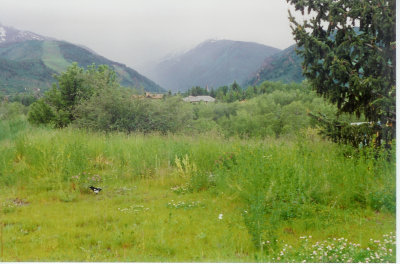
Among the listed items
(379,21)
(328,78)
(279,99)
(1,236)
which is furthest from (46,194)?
(279,99)

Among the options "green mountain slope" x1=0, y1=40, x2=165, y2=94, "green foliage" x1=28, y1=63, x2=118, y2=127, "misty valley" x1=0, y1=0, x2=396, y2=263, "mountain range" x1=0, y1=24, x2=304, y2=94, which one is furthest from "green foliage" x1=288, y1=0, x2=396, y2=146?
"green foliage" x1=28, y1=63, x2=118, y2=127

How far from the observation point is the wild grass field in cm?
349

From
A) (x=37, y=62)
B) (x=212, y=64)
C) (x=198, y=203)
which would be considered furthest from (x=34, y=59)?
(x=198, y=203)

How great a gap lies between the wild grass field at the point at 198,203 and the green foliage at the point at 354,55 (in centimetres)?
90

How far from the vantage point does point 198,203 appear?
16.5 ft

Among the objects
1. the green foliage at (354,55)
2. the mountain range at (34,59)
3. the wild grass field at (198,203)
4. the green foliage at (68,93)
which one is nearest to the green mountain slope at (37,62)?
the mountain range at (34,59)

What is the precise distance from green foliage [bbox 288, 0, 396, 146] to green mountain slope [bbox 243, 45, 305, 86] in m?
0.57

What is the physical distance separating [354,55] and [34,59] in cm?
1117

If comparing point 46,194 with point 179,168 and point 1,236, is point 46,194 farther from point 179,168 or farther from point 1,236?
point 179,168

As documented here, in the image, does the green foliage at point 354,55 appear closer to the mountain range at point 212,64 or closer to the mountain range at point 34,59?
the mountain range at point 212,64

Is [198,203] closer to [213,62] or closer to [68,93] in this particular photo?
[213,62]

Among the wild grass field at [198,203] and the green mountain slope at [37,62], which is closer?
the wild grass field at [198,203]

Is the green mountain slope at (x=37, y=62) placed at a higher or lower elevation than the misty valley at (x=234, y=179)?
higher

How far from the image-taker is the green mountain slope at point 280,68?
23.5ft
